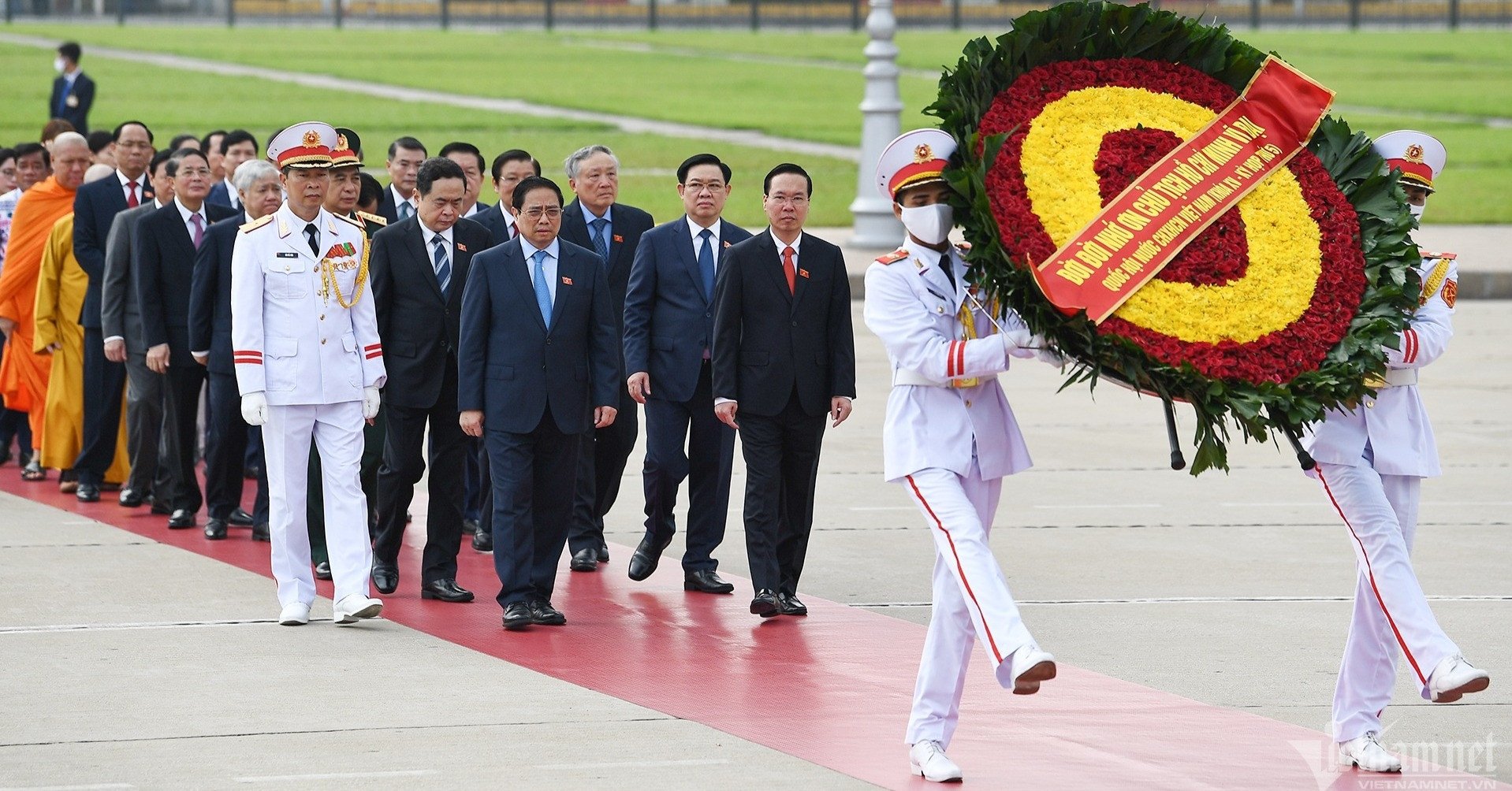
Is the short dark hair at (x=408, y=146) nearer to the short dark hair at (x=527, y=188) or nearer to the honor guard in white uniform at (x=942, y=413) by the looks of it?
the short dark hair at (x=527, y=188)

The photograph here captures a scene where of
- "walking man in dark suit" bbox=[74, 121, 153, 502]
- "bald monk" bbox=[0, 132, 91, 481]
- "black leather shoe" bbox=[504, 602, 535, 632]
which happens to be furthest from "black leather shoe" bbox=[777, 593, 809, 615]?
"bald monk" bbox=[0, 132, 91, 481]

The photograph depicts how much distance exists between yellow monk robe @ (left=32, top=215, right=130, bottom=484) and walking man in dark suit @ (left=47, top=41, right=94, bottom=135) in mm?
13749

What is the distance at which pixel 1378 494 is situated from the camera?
246 inches

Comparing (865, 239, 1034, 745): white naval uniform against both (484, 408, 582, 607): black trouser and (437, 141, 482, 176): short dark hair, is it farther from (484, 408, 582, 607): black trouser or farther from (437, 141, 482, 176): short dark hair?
(437, 141, 482, 176): short dark hair

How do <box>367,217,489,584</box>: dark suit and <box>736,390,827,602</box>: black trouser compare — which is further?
<box>367,217,489,584</box>: dark suit

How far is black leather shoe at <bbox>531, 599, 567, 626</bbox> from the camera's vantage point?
26.6 ft

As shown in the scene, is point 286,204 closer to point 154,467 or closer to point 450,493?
point 450,493

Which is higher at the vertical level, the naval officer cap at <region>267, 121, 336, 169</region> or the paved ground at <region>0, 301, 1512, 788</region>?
the naval officer cap at <region>267, 121, 336, 169</region>

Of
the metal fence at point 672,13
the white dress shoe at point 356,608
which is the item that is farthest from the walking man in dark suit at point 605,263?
the metal fence at point 672,13

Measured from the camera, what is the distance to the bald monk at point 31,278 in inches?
457

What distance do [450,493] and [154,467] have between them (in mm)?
2770

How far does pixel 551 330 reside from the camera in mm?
8289

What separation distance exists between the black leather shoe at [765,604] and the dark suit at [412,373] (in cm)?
141

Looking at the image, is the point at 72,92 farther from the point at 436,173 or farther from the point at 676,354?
the point at 676,354
